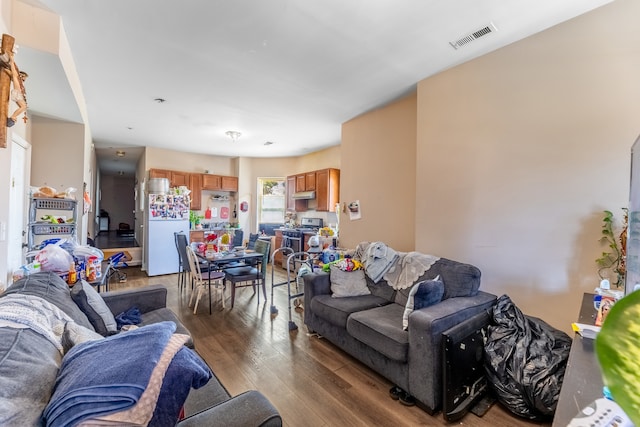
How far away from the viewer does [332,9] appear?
2.00 m

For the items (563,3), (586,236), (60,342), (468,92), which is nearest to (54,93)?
(60,342)

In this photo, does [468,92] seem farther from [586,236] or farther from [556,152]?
[586,236]

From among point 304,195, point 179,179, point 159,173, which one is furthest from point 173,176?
point 304,195

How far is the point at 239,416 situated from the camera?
0.95m

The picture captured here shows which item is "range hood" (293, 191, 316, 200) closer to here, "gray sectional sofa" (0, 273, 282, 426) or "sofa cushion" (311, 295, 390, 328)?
"sofa cushion" (311, 295, 390, 328)

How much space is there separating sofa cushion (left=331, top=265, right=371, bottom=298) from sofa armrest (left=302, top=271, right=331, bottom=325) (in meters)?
0.06

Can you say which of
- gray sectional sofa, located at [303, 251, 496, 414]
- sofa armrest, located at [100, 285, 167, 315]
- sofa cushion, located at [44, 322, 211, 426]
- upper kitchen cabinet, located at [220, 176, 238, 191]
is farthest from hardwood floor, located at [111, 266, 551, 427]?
upper kitchen cabinet, located at [220, 176, 238, 191]

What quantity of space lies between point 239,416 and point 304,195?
Answer: 17.8 feet

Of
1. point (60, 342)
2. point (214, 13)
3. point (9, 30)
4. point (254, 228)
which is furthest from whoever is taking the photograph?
point (254, 228)

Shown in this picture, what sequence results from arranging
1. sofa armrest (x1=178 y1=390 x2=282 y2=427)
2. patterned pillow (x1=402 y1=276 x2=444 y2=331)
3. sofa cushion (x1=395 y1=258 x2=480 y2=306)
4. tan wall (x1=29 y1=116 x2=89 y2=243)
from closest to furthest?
1. sofa armrest (x1=178 y1=390 x2=282 y2=427)
2. patterned pillow (x1=402 y1=276 x2=444 y2=331)
3. sofa cushion (x1=395 y1=258 x2=480 y2=306)
4. tan wall (x1=29 y1=116 x2=89 y2=243)

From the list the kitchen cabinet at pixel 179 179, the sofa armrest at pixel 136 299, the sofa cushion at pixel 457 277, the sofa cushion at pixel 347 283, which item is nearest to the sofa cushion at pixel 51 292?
the sofa armrest at pixel 136 299

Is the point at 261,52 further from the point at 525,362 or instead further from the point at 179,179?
the point at 179,179

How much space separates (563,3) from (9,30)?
388 cm

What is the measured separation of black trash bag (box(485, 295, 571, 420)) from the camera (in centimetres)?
170
